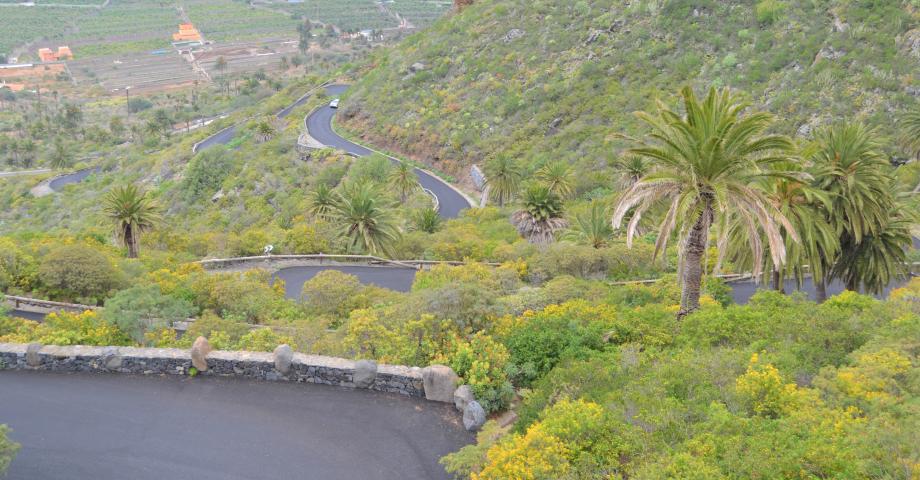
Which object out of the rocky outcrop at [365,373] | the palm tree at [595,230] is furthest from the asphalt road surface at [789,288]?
the rocky outcrop at [365,373]

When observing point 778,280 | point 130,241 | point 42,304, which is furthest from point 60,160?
point 778,280

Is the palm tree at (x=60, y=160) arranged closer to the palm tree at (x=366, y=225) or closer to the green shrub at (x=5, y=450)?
the palm tree at (x=366, y=225)

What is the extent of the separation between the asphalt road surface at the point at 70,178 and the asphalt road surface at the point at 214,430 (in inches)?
3009

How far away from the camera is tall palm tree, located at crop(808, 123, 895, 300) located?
62.2ft

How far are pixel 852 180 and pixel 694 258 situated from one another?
230 inches

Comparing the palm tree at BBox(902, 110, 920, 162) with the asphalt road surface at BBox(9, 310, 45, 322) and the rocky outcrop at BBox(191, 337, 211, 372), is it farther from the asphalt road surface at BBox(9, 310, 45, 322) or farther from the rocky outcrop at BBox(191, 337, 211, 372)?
the asphalt road surface at BBox(9, 310, 45, 322)

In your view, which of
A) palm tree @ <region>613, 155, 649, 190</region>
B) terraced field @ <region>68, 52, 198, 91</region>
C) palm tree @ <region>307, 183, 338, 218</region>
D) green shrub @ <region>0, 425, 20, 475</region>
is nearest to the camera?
green shrub @ <region>0, 425, 20, 475</region>

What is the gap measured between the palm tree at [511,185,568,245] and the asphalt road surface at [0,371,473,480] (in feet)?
68.2

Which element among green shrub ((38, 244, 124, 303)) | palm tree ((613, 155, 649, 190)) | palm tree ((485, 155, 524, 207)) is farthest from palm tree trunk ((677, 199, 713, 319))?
palm tree ((485, 155, 524, 207))

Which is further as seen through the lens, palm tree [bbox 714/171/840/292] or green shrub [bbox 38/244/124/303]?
green shrub [bbox 38/244/124/303]

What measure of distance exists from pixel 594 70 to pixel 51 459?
2117 inches

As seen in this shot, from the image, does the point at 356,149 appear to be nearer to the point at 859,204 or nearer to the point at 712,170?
the point at 859,204

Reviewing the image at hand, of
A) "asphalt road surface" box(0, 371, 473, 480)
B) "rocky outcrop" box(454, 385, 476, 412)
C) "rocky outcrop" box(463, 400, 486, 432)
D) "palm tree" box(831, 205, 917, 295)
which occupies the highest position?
"palm tree" box(831, 205, 917, 295)

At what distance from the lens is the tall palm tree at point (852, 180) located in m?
19.0
